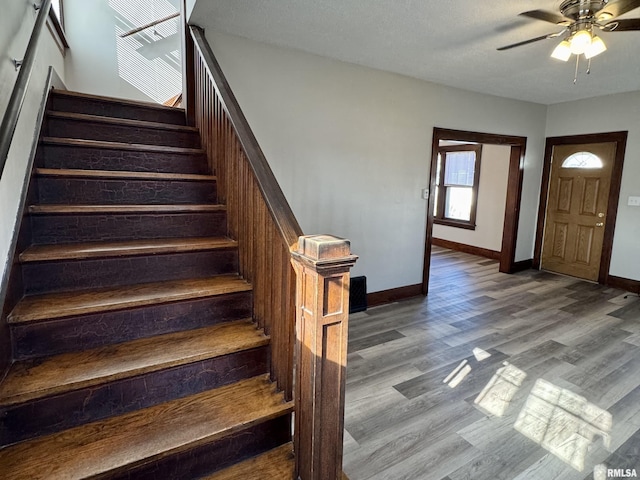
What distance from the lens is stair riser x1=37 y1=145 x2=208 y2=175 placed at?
7.14 feet

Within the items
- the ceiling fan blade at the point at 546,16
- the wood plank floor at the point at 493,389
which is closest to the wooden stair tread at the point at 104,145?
the wood plank floor at the point at 493,389

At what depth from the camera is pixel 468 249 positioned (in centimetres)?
712

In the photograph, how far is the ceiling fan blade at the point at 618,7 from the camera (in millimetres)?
1994

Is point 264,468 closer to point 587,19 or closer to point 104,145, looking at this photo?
point 104,145

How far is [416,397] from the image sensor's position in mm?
2375

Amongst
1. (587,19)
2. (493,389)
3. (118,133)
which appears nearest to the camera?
(587,19)

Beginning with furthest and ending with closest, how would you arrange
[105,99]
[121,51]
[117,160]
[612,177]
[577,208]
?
[577,208] < [612,177] < [121,51] < [105,99] < [117,160]

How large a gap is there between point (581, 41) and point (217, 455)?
3.02m

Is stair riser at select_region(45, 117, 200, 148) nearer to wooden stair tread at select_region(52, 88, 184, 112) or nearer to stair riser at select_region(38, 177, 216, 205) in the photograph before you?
wooden stair tread at select_region(52, 88, 184, 112)

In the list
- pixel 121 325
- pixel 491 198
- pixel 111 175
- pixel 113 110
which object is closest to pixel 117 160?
pixel 111 175

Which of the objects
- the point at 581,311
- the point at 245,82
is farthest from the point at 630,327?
the point at 245,82

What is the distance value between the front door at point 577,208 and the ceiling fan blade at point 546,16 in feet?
11.4

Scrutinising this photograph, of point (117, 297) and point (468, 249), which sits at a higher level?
point (117, 297)

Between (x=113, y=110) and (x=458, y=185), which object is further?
(x=458, y=185)
